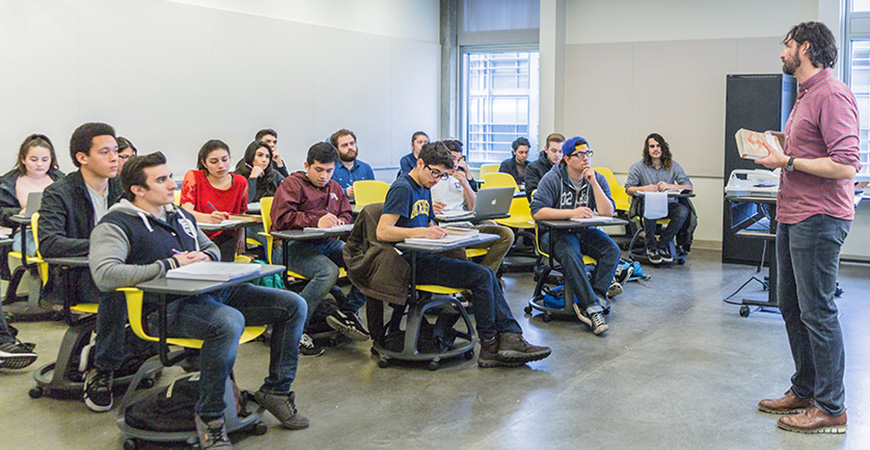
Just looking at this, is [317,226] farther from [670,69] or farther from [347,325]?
[670,69]

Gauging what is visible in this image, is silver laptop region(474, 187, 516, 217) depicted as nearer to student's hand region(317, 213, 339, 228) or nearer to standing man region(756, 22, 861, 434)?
student's hand region(317, 213, 339, 228)

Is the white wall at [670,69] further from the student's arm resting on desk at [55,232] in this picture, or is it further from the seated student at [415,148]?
the student's arm resting on desk at [55,232]

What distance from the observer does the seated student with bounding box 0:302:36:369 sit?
458 cm

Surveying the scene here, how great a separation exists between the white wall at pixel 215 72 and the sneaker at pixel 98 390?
2.92 m

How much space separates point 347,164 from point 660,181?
3391mm

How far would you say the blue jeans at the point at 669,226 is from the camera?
27.2 feet

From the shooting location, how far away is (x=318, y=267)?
5.02m

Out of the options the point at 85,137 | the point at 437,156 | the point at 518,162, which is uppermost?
the point at 85,137

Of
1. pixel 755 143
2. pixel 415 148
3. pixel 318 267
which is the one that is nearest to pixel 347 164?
pixel 415 148

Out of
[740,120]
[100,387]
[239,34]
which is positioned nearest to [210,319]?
[100,387]

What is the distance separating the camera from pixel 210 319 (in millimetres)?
3340

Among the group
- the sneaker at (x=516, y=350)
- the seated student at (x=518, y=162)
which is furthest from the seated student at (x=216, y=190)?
the seated student at (x=518, y=162)

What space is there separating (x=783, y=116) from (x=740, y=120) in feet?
1.34

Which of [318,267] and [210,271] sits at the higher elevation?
[210,271]
